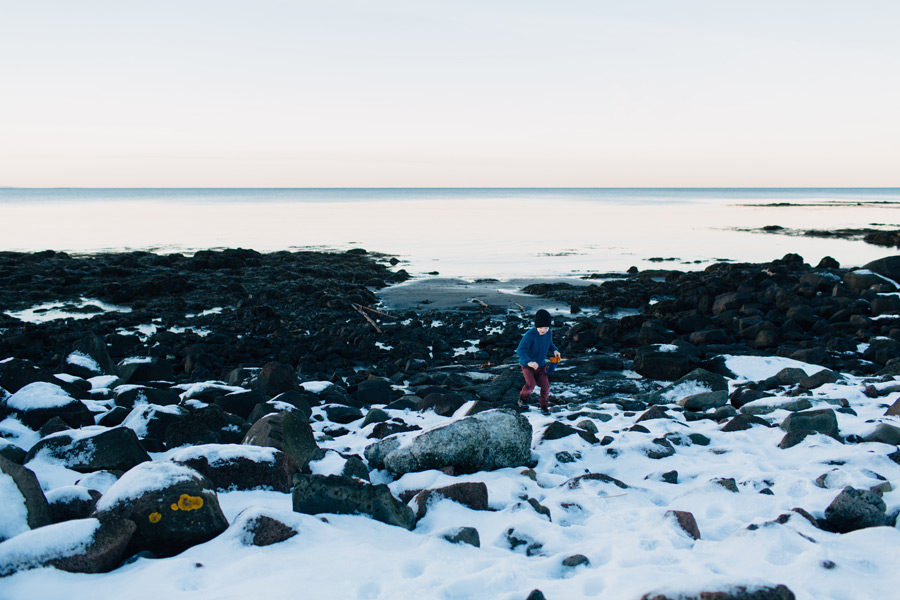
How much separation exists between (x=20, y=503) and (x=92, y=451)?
164 centimetres

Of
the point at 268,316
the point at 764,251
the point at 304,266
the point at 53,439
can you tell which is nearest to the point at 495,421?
the point at 53,439

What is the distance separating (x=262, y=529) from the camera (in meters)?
4.51

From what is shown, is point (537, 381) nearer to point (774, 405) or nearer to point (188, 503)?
point (774, 405)

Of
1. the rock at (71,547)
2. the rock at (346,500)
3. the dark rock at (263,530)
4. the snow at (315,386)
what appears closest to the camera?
the rock at (71,547)

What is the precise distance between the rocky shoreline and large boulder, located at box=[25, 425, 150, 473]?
0.06 ft

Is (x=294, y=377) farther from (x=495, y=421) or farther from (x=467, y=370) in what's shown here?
(x=495, y=421)

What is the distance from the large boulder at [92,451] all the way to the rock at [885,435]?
737 cm

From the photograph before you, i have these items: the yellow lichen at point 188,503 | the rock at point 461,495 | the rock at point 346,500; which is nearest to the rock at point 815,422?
the rock at point 461,495

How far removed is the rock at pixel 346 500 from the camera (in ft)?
16.7

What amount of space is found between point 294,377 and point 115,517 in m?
5.92

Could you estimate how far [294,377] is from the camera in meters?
10.2

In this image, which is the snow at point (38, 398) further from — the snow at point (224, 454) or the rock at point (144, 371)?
the snow at point (224, 454)

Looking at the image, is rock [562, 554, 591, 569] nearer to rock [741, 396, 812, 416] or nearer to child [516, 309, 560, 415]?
rock [741, 396, 812, 416]

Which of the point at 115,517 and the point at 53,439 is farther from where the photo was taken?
the point at 53,439
